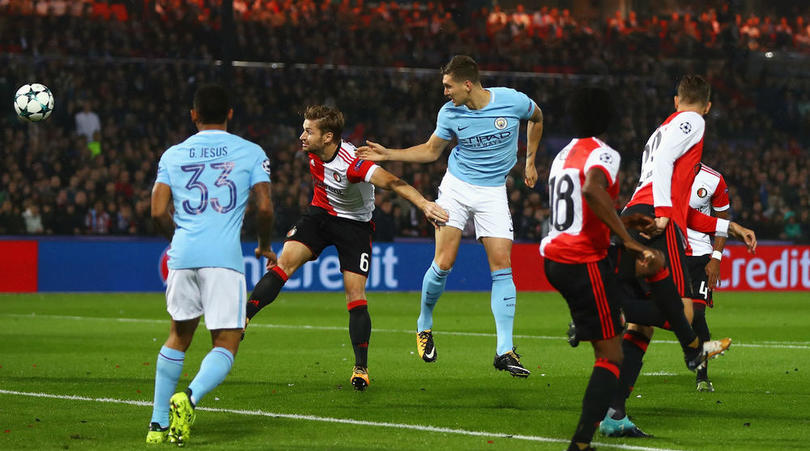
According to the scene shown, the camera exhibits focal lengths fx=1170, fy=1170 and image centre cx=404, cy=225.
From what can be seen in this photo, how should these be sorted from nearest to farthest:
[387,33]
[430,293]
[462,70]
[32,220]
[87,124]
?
[462,70], [430,293], [32,220], [87,124], [387,33]

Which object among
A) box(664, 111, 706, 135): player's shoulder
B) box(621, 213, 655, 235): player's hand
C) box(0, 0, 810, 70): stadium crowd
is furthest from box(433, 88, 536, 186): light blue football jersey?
box(0, 0, 810, 70): stadium crowd

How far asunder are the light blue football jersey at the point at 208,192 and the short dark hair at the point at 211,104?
5.9 inches

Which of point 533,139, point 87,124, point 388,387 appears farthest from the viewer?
point 87,124

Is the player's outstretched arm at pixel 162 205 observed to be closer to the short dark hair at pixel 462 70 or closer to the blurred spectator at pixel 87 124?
the short dark hair at pixel 462 70

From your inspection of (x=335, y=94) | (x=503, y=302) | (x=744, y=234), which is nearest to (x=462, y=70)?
(x=503, y=302)

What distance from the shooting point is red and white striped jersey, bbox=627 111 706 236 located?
24.0ft

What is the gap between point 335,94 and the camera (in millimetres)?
27531

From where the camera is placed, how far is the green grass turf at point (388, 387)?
6.87 metres

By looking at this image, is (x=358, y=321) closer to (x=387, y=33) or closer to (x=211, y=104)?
(x=211, y=104)

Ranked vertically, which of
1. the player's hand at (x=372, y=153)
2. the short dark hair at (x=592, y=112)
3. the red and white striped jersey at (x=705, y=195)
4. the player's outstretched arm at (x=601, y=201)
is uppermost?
the short dark hair at (x=592, y=112)

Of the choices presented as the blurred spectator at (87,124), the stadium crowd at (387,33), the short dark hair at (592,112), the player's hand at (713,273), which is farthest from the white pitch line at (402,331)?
the stadium crowd at (387,33)

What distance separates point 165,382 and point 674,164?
3396 mm

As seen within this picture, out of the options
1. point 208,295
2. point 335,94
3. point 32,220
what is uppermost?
point 208,295

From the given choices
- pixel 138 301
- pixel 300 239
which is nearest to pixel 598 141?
pixel 300 239
